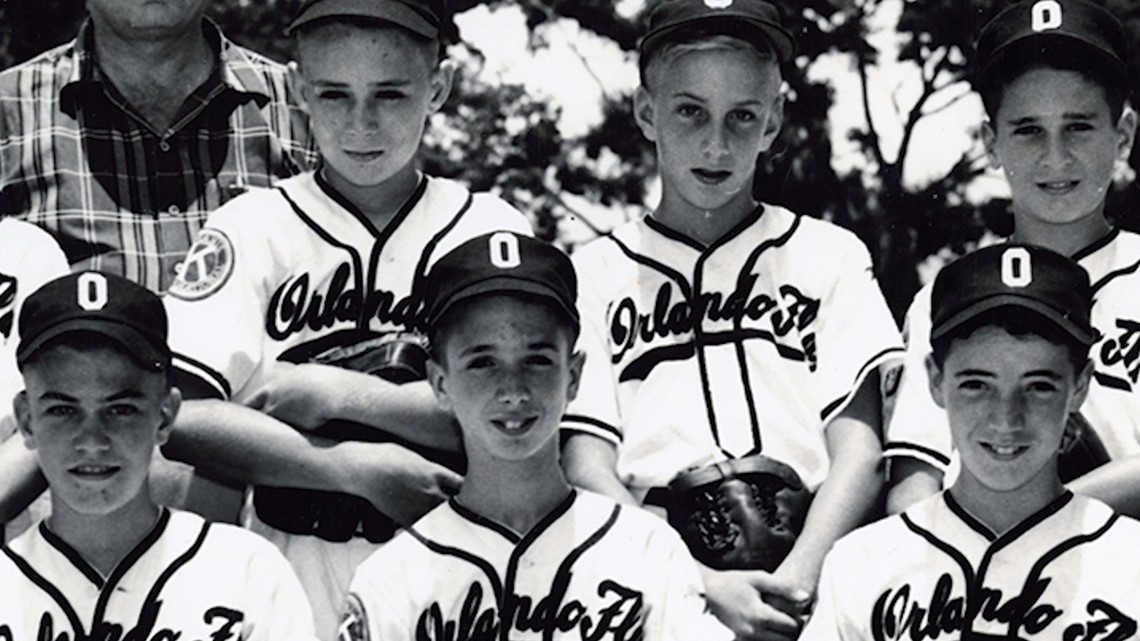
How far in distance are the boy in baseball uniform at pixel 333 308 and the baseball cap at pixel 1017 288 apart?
3.89ft

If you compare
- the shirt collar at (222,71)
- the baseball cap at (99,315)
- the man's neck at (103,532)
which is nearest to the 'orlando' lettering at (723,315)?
the baseball cap at (99,315)

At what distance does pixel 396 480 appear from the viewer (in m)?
4.75

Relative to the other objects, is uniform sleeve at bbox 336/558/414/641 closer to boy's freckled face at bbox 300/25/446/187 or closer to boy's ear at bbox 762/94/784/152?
boy's freckled face at bbox 300/25/446/187

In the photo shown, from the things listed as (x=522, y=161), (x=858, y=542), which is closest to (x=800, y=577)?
(x=858, y=542)

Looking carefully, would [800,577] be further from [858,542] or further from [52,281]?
[52,281]

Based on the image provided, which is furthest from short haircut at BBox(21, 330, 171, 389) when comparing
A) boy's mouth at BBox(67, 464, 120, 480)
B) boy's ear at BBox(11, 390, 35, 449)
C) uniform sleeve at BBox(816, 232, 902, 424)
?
uniform sleeve at BBox(816, 232, 902, 424)

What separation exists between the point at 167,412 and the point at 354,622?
0.68 meters

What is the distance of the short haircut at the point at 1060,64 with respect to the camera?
5.21 metres

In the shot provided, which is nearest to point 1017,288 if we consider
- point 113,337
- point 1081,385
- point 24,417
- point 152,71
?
point 1081,385

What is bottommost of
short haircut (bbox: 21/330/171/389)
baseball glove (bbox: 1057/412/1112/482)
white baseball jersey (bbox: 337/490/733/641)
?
white baseball jersey (bbox: 337/490/733/641)

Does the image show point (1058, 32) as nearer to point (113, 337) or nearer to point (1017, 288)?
point (1017, 288)

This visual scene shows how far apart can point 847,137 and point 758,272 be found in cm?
723

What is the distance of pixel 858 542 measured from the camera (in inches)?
181

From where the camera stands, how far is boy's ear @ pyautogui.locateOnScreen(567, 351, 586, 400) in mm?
4719
